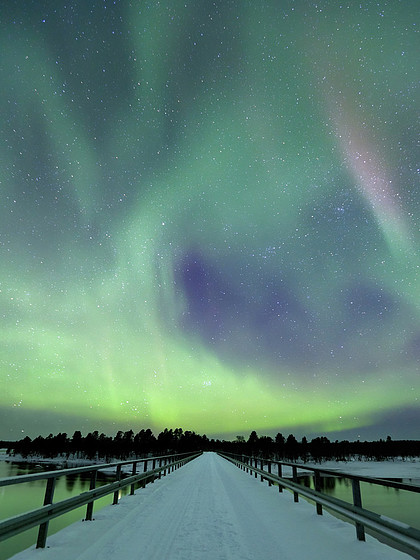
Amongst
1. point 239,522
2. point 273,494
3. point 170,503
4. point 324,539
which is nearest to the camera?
point 324,539

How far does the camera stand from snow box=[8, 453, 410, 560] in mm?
5273

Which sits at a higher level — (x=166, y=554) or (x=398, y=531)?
(x=398, y=531)

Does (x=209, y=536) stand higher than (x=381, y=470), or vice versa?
(x=209, y=536)

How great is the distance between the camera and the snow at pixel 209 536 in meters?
5.27

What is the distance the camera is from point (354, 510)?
586 centimetres

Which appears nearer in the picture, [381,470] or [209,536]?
[209,536]

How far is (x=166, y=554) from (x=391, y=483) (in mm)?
3292

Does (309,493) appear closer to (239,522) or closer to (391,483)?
(239,522)

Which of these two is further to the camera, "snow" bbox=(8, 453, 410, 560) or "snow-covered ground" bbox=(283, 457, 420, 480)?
"snow-covered ground" bbox=(283, 457, 420, 480)

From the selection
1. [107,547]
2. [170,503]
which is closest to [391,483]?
[107,547]

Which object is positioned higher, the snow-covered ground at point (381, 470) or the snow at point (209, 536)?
the snow at point (209, 536)

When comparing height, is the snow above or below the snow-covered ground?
above

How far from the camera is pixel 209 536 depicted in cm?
632

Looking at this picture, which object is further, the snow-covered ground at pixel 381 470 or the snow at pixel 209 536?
the snow-covered ground at pixel 381 470
